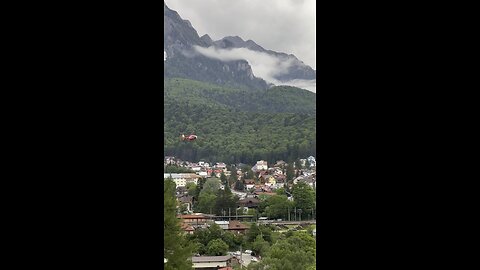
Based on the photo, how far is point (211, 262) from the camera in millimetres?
2391

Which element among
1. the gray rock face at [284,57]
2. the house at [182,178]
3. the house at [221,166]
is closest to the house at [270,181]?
the house at [221,166]

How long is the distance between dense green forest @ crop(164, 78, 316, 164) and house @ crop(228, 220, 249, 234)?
33 cm

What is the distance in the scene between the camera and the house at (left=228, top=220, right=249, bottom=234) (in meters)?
2.39

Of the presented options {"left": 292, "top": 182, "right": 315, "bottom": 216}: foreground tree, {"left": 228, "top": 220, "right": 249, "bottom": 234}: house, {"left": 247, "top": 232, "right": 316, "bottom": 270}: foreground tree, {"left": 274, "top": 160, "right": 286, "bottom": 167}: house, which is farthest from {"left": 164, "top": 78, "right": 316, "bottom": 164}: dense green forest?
{"left": 247, "top": 232, "right": 316, "bottom": 270}: foreground tree

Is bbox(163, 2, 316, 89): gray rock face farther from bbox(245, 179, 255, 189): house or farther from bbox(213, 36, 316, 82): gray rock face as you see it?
bbox(245, 179, 255, 189): house

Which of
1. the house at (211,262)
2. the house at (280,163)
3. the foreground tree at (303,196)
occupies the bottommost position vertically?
the house at (211,262)

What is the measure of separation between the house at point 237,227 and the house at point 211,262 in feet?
0.45

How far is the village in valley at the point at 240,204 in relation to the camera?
240 centimetres

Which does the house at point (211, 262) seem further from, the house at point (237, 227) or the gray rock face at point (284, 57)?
the gray rock face at point (284, 57)

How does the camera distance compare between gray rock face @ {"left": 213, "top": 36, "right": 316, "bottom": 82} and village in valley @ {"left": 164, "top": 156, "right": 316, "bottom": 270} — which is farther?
gray rock face @ {"left": 213, "top": 36, "right": 316, "bottom": 82}

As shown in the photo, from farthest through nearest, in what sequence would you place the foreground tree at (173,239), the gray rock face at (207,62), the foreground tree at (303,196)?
1. the gray rock face at (207,62)
2. the foreground tree at (303,196)
3. the foreground tree at (173,239)

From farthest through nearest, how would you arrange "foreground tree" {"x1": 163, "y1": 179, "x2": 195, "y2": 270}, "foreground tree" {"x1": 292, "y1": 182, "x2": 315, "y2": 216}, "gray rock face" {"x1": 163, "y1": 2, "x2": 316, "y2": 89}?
"gray rock face" {"x1": 163, "y1": 2, "x2": 316, "y2": 89}, "foreground tree" {"x1": 292, "y1": 182, "x2": 315, "y2": 216}, "foreground tree" {"x1": 163, "y1": 179, "x2": 195, "y2": 270}
